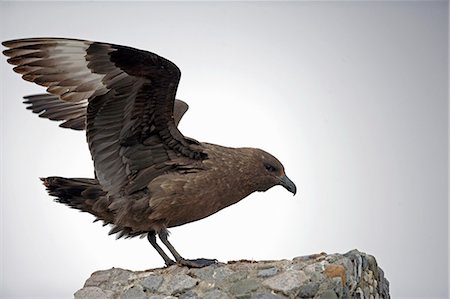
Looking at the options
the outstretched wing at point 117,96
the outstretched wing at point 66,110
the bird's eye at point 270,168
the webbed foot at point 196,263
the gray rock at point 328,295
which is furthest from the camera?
the outstretched wing at point 66,110

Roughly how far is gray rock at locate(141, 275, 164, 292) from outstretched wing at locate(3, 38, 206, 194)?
55 centimetres

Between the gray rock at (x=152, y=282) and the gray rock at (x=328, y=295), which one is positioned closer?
the gray rock at (x=328, y=295)

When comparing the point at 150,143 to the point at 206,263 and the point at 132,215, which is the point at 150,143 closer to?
the point at 132,215

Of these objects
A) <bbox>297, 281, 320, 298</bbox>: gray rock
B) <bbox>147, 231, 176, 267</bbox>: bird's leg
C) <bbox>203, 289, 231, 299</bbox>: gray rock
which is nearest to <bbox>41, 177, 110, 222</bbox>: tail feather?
<bbox>147, 231, 176, 267</bbox>: bird's leg

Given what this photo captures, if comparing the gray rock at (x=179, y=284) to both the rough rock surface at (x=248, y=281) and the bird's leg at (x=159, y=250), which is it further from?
the bird's leg at (x=159, y=250)

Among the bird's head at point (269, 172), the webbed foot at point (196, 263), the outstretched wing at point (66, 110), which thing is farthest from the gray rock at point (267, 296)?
the outstretched wing at point (66, 110)

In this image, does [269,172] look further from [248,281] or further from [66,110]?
[66,110]

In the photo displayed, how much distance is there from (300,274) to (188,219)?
764mm

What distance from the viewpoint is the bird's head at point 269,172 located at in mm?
5598

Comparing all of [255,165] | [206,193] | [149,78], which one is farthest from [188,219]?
[149,78]

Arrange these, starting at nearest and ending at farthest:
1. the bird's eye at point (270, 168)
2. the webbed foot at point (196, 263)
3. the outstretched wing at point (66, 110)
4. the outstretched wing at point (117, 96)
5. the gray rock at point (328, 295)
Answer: the gray rock at point (328, 295), the outstretched wing at point (117, 96), the webbed foot at point (196, 263), the bird's eye at point (270, 168), the outstretched wing at point (66, 110)

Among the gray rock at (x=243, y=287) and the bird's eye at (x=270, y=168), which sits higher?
the bird's eye at (x=270, y=168)

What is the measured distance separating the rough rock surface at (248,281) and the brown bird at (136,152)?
0.56 feet

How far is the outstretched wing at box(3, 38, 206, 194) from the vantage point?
514 cm
